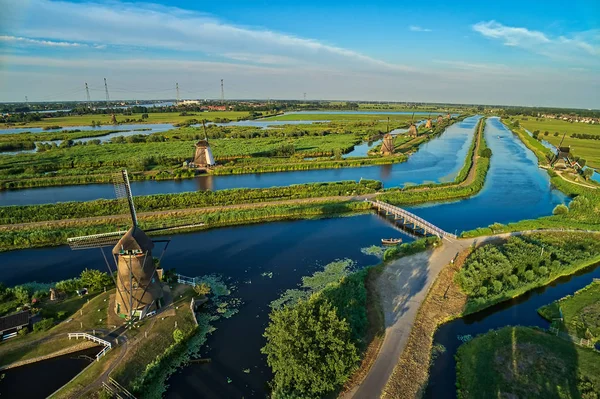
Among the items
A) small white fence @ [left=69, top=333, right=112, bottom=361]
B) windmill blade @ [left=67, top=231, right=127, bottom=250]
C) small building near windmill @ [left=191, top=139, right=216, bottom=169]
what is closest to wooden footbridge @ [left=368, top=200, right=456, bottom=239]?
windmill blade @ [left=67, top=231, right=127, bottom=250]

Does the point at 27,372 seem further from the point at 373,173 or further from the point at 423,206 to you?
the point at 373,173

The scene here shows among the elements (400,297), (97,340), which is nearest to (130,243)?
(97,340)

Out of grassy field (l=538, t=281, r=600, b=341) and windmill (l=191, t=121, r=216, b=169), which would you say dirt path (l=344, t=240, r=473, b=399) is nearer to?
grassy field (l=538, t=281, r=600, b=341)

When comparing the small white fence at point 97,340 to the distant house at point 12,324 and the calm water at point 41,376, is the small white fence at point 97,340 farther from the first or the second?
the distant house at point 12,324

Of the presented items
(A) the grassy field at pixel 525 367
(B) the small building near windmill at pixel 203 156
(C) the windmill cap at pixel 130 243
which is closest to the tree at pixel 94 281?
(C) the windmill cap at pixel 130 243

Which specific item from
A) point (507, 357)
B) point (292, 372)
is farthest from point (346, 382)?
point (507, 357)
